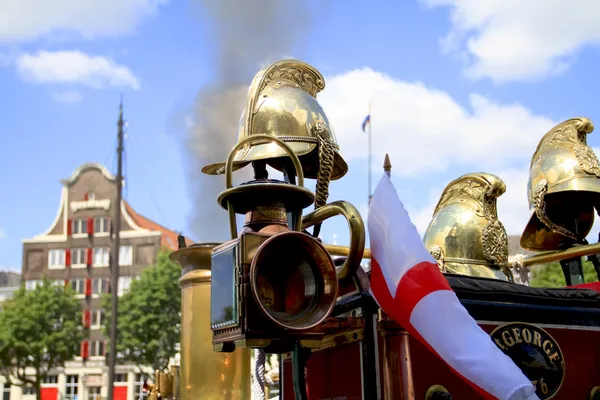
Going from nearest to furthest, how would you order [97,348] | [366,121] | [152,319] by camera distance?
1. [366,121]
2. [152,319]
3. [97,348]

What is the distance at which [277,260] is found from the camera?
347 cm

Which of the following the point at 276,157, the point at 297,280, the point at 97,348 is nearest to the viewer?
the point at 297,280

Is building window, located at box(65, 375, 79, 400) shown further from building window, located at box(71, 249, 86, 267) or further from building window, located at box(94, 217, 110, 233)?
building window, located at box(94, 217, 110, 233)

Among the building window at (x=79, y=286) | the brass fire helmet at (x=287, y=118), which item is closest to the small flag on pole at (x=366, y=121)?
the brass fire helmet at (x=287, y=118)

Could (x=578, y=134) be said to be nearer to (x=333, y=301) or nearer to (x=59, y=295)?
(x=333, y=301)

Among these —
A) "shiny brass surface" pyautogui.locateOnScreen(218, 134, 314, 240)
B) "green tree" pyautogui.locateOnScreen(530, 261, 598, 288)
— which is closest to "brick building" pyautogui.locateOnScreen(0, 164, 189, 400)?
Result: "green tree" pyautogui.locateOnScreen(530, 261, 598, 288)

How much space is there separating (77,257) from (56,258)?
1.57 m

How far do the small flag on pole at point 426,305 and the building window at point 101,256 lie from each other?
45.3 metres

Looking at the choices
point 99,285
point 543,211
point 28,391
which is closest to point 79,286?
point 99,285

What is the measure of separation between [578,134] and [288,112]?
3.02 m

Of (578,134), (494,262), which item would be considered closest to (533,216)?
(578,134)

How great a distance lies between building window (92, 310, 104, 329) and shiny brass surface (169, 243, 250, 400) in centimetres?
4247

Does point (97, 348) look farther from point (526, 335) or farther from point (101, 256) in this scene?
point (526, 335)

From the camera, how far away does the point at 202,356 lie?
576cm
